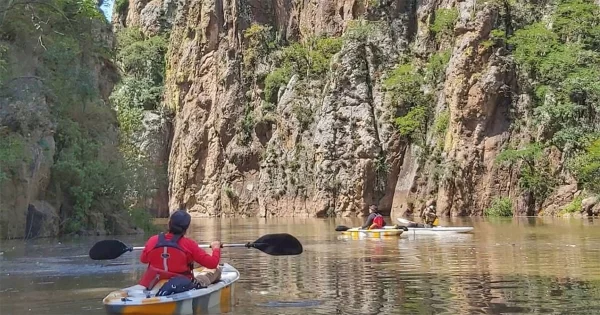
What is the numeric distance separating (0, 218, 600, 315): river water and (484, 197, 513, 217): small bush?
2717cm

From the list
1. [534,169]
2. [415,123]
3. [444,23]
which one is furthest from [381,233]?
[444,23]

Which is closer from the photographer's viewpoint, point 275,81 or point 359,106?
point 359,106

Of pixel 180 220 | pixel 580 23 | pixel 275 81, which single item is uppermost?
pixel 580 23

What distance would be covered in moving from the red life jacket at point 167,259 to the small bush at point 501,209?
43.1m

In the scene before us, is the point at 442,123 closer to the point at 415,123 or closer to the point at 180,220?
the point at 415,123

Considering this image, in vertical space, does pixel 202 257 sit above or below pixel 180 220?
below

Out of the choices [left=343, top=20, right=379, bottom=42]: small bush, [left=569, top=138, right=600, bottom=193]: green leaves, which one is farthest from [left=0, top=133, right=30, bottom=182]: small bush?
[left=343, top=20, right=379, bottom=42]: small bush

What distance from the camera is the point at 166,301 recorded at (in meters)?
10.3

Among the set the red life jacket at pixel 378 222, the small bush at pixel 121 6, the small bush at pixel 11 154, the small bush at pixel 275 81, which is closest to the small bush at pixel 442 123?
the small bush at pixel 275 81

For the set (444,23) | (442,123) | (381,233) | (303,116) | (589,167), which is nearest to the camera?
(381,233)

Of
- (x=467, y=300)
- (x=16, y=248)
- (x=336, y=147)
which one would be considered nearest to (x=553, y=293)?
(x=467, y=300)

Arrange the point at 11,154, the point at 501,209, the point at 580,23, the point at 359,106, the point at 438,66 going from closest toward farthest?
the point at 11,154
the point at 501,209
the point at 580,23
the point at 438,66
the point at 359,106

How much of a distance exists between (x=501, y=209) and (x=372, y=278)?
126 ft

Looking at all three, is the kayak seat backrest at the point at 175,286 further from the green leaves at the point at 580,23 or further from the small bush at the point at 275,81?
the small bush at the point at 275,81
